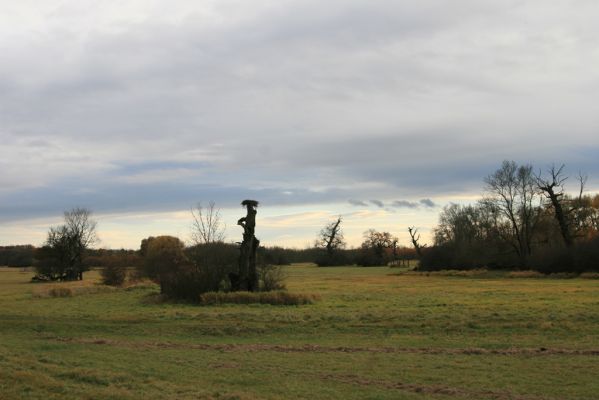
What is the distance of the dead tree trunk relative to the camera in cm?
3475

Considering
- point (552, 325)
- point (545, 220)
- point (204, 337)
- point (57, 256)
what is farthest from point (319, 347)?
point (545, 220)

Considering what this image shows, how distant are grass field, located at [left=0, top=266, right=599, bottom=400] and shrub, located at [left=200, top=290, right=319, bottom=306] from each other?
5.16ft

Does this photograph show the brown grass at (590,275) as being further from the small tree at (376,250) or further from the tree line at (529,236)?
the small tree at (376,250)

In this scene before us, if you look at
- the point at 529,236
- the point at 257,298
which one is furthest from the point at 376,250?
the point at 257,298

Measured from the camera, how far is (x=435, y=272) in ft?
259

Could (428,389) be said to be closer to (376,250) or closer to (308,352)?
(308,352)

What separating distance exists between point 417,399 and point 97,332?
561 inches

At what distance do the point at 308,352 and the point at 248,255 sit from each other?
20199 millimetres

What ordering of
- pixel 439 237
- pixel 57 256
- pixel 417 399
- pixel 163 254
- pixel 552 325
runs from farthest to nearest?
pixel 439 237 < pixel 57 256 < pixel 163 254 < pixel 552 325 < pixel 417 399

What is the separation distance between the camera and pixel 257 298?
3077cm

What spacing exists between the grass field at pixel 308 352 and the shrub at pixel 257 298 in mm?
1571

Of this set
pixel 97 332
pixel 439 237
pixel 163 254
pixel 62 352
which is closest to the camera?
pixel 62 352

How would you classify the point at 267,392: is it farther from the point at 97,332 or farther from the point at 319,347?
the point at 97,332

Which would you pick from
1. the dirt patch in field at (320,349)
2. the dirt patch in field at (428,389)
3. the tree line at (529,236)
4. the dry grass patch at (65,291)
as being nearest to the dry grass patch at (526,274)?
the tree line at (529,236)
